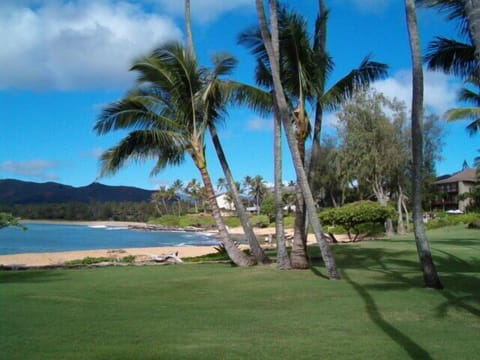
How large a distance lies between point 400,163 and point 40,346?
3326 cm

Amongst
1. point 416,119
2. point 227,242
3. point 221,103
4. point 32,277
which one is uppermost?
point 221,103

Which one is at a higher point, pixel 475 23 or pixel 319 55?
pixel 319 55

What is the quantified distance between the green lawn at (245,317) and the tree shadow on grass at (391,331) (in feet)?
0.04

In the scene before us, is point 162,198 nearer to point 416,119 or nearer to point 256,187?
point 256,187

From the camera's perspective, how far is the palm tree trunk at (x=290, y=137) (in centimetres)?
1177

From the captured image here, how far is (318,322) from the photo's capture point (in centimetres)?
679

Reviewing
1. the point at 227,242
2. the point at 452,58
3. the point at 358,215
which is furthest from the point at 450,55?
the point at 358,215

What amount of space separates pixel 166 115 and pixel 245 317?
9.66m

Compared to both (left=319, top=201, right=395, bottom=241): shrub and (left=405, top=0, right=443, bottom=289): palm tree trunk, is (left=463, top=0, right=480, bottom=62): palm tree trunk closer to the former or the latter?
(left=405, top=0, right=443, bottom=289): palm tree trunk

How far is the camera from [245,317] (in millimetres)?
7211

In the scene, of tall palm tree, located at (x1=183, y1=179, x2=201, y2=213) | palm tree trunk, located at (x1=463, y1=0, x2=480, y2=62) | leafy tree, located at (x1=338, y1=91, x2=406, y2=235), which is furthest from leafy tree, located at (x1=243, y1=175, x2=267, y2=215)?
palm tree trunk, located at (x1=463, y1=0, x2=480, y2=62)

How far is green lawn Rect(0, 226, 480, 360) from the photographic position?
5.27m

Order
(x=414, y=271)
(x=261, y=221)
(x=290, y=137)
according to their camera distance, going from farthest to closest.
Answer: (x=261, y=221) → (x=414, y=271) → (x=290, y=137)

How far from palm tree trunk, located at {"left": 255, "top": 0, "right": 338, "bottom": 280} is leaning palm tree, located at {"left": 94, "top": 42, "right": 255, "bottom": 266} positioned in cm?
281
